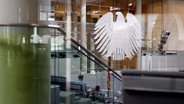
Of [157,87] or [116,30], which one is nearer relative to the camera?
[157,87]

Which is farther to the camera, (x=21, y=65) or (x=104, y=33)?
(x=104, y=33)

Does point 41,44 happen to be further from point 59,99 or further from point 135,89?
point 135,89

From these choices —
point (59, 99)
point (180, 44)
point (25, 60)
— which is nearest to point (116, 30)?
point (59, 99)

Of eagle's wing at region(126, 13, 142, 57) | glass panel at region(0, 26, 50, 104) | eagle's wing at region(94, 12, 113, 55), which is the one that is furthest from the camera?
eagle's wing at region(126, 13, 142, 57)

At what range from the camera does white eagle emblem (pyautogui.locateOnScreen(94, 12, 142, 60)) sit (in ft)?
20.9

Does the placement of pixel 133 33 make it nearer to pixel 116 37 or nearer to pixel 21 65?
pixel 116 37

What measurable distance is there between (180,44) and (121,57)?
366 inches

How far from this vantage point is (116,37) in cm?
643

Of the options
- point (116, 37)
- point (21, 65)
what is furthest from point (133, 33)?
point (21, 65)

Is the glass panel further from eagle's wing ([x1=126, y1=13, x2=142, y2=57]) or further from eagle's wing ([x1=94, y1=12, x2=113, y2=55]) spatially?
eagle's wing ([x1=126, y1=13, x2=142, y2=57])

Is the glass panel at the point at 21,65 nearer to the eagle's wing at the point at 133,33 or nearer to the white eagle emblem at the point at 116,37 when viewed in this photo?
the white eagle emblem at the point at 116,37

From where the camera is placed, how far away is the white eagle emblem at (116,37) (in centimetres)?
638

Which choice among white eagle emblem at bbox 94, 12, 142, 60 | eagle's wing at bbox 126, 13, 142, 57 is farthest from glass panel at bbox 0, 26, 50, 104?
eagle's wing at bbox 126, 13, 142, 57

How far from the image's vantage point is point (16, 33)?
101 inches
